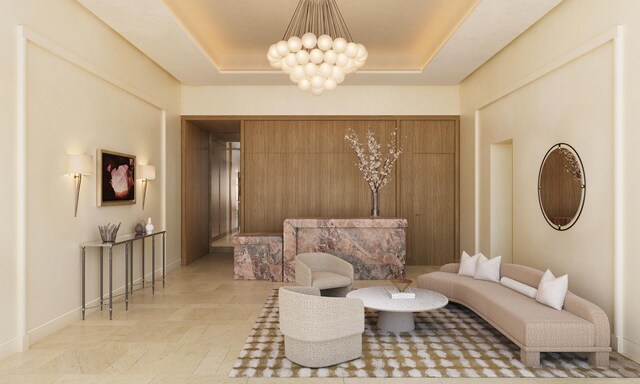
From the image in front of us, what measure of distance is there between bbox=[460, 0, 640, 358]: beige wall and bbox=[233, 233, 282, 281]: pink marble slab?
391 cm

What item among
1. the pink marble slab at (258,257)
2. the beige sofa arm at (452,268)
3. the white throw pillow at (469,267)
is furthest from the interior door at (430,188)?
the white throw pillow at (469,267)

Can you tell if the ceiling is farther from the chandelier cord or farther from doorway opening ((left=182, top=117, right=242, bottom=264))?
doorway opening ((left=182, top=117, right=242, bottom=264))

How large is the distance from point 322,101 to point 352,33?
1905mm

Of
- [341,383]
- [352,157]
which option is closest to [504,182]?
[352,157]

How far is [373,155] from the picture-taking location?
30.8 ft

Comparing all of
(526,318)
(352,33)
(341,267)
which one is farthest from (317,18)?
(526,318)

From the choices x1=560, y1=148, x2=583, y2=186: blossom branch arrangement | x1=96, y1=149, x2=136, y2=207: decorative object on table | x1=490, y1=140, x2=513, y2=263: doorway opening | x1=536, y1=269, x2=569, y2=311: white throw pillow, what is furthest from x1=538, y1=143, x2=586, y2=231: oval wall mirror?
x1=96, y1=149, x2=136, y2=207: decorative object on table

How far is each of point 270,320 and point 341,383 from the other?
1953 mm

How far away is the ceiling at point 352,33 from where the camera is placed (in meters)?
5.73

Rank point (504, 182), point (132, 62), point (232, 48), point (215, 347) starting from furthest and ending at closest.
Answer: point (232, 48), point (504, 182), point (132, 62), point (215, 347)

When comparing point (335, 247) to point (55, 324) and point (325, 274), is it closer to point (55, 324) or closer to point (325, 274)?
point (325, 274)

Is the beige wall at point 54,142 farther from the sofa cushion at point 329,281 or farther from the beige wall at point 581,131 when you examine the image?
the beige wall at point 581,131

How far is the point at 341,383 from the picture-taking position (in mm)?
3654

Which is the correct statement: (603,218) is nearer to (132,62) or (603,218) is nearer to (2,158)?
(2,158)
